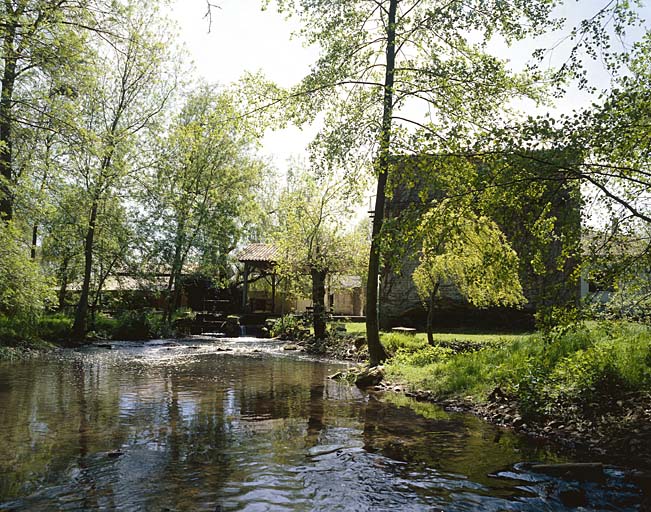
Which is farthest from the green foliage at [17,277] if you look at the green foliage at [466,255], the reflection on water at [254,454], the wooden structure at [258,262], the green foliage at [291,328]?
the wooden structure at [258,262]

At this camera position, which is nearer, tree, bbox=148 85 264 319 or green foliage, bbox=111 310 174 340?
green foliage, bbox=111 310 174 340

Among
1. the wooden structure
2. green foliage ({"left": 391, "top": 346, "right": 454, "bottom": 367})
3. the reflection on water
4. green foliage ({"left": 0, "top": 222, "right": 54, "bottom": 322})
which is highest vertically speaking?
→ the wooden structure

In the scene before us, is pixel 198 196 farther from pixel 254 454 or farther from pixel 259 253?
pixel 254 454

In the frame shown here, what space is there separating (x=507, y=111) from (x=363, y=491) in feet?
31.9

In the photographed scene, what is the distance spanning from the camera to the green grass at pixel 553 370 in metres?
6.97

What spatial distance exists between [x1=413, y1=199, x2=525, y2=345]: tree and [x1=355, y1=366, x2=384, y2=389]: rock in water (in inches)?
106

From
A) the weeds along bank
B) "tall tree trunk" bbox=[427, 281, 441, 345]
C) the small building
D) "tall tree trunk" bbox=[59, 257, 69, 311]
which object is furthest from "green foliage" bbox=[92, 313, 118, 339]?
the weeds along bank

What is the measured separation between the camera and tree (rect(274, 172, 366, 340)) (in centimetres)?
2139

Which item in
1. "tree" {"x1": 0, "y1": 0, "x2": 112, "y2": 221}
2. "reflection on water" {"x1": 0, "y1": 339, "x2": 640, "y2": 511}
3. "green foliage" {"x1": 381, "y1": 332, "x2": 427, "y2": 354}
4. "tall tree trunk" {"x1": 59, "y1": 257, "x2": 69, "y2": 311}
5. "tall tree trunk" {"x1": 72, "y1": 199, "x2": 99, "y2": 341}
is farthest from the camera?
"tall tree trunk" {"x1": 59, "y1": 257, "x2": 69, "y2": 311}

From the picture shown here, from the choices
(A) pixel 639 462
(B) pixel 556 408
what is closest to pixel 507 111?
(B) pixel 556 408

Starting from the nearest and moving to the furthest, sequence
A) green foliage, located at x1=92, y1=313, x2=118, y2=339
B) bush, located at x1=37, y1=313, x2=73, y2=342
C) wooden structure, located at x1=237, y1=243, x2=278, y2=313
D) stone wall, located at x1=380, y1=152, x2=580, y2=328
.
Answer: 1. stone wall, located at x1=380, y1=152, x2=580, y2=328
2. bush, located at x1=37, y1=313, x2=73, y2=342
3. green foliage, located at x1=92, y1=313, x2=118, y2=339
4. wooden structure, located at x1=237, y1=243, x2=278, y2=313

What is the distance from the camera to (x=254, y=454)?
590cm

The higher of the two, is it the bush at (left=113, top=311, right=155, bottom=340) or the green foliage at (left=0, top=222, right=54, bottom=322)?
the green foliage at (left=0, top=222, right=54, bottom=322)

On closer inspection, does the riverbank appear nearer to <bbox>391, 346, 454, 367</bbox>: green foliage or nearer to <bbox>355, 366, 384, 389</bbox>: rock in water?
<bbox>355, 366, 384, 389</bbox>: rock in water
